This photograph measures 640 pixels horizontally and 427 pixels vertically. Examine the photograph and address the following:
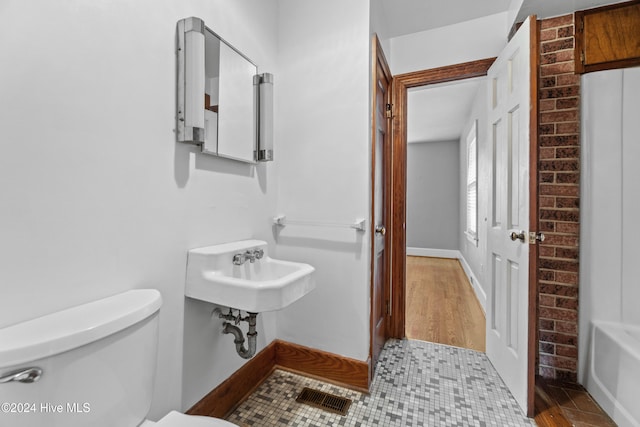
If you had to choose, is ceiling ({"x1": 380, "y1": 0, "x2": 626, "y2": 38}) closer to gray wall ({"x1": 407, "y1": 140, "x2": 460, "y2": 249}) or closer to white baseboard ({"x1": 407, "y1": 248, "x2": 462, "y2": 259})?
gray wall ({"x1": 407, "y1": 140, "x2": 460, "y2": 249})

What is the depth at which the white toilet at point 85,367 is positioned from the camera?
62 cm

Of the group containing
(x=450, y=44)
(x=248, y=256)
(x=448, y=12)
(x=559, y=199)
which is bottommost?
(x=248, y=256)

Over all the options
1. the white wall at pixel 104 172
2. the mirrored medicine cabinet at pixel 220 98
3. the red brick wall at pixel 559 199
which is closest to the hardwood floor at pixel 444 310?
the red brick wall at pixel 559 199

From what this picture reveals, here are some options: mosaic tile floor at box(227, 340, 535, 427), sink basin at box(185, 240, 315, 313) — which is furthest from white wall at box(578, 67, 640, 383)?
sink basin at box(185, 240, 315, 313)

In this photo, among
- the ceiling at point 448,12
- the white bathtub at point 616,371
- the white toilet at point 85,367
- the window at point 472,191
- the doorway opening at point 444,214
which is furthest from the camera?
the window at point 472,191

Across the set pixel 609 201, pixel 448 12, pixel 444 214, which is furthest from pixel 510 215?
pixel 444 214

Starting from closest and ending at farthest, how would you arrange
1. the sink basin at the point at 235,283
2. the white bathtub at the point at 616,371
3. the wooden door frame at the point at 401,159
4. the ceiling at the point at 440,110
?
the sink basin at the point at 235,283 < the white bathtub at the point at 616,371 < the wooden door frame at the point at 401,159 < the ceiling at the point at 440,110

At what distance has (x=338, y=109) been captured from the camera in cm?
171

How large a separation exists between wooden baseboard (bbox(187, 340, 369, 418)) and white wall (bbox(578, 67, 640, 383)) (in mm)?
1326

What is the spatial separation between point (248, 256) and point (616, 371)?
1.85m

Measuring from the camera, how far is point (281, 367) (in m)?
1.87

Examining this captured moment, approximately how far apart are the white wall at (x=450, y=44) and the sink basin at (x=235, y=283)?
1813 mm

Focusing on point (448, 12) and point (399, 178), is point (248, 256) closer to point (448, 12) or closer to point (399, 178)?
point (399, 178)

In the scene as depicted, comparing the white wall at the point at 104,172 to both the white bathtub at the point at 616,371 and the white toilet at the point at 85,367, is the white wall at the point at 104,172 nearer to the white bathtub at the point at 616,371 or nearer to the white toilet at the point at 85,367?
the white toilet at the point at 85,367
